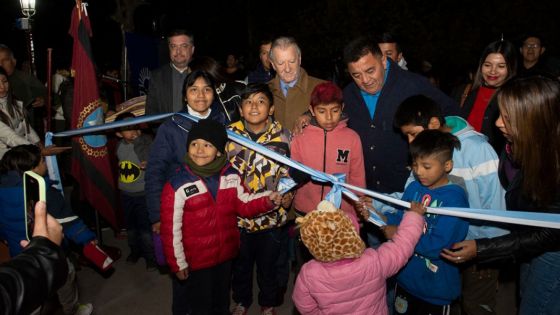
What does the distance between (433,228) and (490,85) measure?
1917 mm

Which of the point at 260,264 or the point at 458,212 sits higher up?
the point at 458,212

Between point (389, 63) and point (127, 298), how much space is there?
3.25 m

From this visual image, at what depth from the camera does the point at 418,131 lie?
3055 millimetres

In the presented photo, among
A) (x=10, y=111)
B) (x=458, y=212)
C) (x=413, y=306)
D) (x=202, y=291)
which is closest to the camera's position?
(x=458, y=212)

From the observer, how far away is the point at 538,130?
222 centimetres

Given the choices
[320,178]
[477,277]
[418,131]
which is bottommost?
[477,277]

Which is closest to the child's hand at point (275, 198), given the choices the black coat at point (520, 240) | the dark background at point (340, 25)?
the black coat at point (520, 240)

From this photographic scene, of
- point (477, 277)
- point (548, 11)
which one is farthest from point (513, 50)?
point (548, 11)

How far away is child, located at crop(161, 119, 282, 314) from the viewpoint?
122 inches

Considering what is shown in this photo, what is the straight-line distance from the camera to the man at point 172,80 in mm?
4355

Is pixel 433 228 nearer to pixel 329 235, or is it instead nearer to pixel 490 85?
pixel 329 235

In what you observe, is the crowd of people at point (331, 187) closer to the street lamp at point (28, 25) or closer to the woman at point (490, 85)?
the woman at point (490, 85)

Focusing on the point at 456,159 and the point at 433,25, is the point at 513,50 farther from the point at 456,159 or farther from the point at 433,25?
the point at 433,25

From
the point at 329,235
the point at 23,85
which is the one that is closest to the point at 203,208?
the point at 329,235
